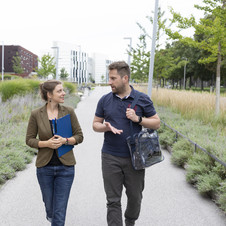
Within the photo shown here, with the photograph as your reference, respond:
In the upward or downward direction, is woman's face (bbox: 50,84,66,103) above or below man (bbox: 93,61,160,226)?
above

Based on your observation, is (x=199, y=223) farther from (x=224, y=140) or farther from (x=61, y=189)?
(x=224, y=140)

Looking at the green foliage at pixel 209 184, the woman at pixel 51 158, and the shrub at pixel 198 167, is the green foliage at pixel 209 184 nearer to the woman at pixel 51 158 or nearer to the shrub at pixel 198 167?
the shrub at pixel 198 167

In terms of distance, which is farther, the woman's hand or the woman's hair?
the woman's hair

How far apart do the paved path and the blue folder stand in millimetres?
1253

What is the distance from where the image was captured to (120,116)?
2766mm

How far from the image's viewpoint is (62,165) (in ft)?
9.09

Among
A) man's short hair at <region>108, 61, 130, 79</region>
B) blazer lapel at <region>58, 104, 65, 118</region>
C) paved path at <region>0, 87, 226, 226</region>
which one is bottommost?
paved path at <region>0, 87, 226, 226</region>

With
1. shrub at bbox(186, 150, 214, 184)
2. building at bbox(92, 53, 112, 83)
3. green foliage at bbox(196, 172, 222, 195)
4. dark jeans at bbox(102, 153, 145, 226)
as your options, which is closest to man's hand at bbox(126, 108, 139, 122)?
dark jeans at bbox(102, 153, 145, 226)

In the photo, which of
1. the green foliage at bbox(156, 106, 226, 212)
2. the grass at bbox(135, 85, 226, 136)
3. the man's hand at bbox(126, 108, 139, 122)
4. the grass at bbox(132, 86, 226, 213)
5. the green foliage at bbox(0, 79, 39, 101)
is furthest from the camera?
the green foliage at bbox(0, 79, 39, 101)

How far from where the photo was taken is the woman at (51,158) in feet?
9.00

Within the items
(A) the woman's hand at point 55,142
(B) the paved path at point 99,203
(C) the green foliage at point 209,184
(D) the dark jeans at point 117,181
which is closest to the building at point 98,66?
(B) the paved path at point 99,203

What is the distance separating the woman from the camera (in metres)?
2.74

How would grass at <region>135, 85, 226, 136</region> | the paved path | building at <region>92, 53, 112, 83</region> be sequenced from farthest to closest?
building at <region>92, 53, 112, 83</region> → grass at <region>135, 85, 226, 136</region> → the paved path

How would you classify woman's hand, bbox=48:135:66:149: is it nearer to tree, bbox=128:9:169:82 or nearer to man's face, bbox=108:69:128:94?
man's face, bbox=108:69:128:94
